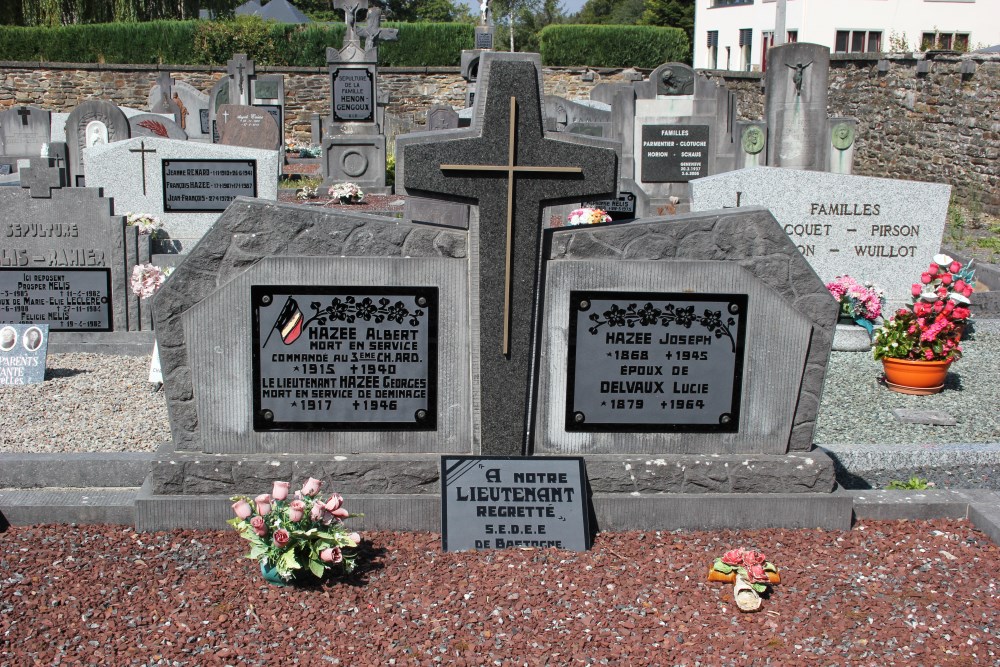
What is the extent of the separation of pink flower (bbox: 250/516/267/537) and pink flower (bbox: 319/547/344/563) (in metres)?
0.25

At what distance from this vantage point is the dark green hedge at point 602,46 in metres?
35.1

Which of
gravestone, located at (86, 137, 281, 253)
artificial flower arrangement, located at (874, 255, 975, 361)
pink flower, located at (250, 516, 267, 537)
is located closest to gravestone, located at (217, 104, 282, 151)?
gravestone, located at (86, 137, 281, 253)

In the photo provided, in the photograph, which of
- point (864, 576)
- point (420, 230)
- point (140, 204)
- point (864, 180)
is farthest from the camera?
point (140, 204)

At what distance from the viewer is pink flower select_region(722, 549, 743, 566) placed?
409 cm

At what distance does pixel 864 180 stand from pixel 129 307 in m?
6.78

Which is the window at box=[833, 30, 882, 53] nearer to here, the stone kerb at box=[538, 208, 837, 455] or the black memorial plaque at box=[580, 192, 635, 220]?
the black memorial plaque at box=[580, 192, 635, 220]

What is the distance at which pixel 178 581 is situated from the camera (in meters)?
4.08

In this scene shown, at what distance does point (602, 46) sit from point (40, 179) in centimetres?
2958

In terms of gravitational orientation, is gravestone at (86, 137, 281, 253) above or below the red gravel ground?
above

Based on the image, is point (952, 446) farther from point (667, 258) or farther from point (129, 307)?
point (129, 307)

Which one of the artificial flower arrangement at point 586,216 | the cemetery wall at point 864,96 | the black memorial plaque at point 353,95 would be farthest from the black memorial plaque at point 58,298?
the cemetery wall at point 864,96

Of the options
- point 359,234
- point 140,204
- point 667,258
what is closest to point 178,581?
point 359,234

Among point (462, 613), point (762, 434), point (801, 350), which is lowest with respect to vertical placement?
point (462, 613)

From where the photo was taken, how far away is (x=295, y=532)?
400cm
